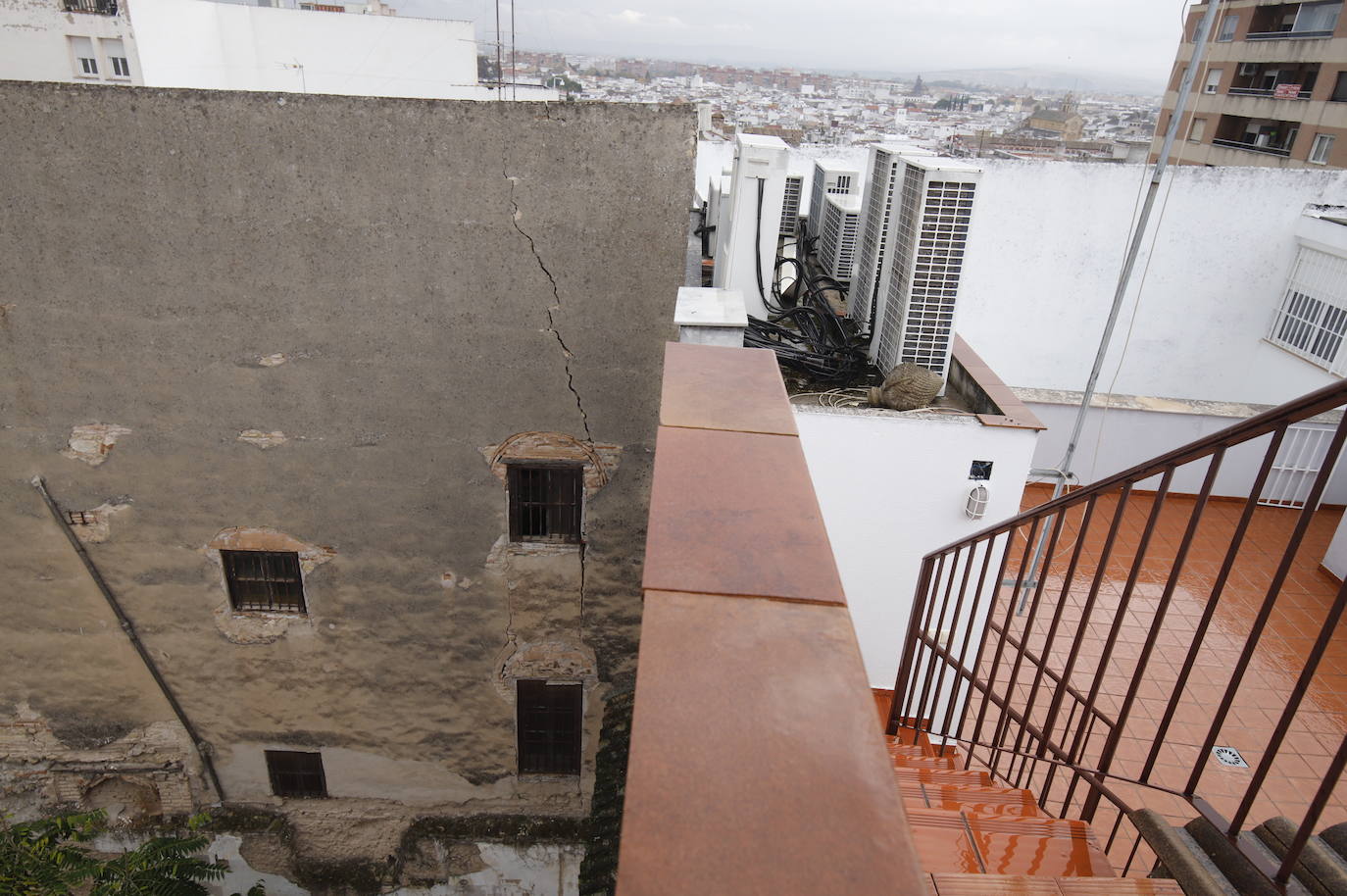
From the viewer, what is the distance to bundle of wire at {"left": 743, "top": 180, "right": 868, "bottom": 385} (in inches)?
249

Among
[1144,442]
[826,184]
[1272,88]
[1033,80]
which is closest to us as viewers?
[1144,442]

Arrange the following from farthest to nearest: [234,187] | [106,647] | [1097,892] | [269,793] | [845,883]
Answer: [269,793] → [106,647] → [234,187] → [1097,892] → [845,883]

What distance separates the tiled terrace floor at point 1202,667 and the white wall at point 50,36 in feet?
64.2

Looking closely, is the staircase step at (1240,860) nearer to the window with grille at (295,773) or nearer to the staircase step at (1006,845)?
the staircase step at (1006,845)

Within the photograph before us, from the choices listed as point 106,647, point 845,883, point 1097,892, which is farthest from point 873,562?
point 106,647

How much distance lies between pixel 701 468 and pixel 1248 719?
17.4 ft

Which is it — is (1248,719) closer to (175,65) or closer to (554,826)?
(554,826)

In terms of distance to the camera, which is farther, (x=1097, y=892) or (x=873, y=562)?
(x=873, y=562)

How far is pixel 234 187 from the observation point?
4.96 meters

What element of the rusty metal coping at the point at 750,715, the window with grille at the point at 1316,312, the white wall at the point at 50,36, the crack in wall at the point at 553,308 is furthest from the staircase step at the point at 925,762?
the white wall at the point at 50,36

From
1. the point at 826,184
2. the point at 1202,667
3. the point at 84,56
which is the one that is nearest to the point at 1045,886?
the point at 1202,667

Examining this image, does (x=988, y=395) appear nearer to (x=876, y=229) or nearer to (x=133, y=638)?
(x=876, y=229)

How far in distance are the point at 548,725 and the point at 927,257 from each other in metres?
4.88

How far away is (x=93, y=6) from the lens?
16.7m
